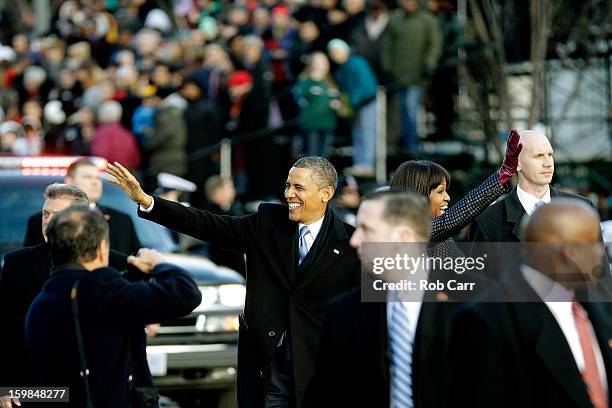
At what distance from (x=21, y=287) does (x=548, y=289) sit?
3236mm

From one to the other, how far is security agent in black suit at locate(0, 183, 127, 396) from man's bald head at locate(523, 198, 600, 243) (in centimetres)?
273

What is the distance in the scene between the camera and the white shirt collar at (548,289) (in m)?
5.31

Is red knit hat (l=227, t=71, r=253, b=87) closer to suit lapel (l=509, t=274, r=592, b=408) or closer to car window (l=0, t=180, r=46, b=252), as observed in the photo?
car window (l=0, t=180, r=46, b=252)

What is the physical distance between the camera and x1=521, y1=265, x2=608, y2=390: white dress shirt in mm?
5312

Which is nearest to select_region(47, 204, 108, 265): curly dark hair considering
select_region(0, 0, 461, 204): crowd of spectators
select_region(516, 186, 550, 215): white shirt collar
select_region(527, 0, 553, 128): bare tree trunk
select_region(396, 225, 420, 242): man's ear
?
select_region(396, 225, 420, 242): man's ear

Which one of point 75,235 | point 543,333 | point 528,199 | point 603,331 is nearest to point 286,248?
point 528,199

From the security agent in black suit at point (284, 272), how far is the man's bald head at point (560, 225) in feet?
9.06

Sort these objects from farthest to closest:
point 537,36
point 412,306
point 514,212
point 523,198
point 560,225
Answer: point 537,36, point 523,198, point 514,212, point 412,306, point 560,225

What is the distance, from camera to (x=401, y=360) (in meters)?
5.75

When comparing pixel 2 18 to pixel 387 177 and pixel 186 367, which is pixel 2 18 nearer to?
pixel 387 177

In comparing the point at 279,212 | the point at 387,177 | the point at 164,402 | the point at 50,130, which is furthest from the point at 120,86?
the point at 279,212

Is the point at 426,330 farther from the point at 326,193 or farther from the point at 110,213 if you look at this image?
the point at 110,213

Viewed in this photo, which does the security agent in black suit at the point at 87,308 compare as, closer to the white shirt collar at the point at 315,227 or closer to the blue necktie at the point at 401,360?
the blue necktie at the point at 401,360

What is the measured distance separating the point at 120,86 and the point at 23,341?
13.6 metres
